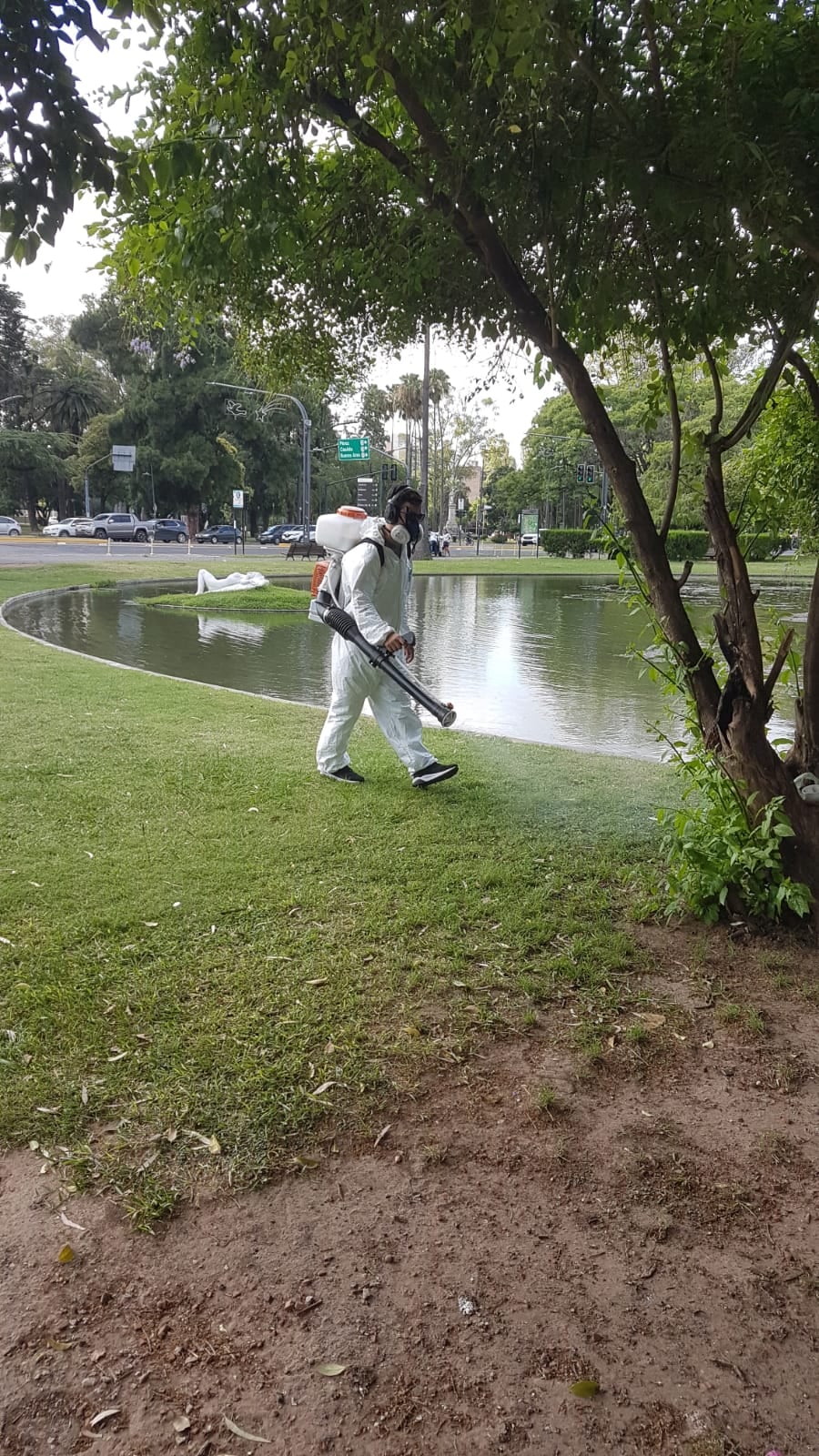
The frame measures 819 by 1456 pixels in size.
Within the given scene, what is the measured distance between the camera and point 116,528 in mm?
46219

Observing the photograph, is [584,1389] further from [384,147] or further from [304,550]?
[304,550]

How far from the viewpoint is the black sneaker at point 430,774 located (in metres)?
6.05

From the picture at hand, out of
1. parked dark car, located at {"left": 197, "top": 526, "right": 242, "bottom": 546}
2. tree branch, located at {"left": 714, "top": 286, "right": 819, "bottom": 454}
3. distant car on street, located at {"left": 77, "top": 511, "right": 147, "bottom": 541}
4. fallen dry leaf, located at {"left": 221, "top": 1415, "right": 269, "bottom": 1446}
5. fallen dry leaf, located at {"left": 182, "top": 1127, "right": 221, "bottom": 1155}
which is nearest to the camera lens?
fallen dry leaf, located at {"left": 221, "top": 1415, "right": 269, "bottom": 1446}

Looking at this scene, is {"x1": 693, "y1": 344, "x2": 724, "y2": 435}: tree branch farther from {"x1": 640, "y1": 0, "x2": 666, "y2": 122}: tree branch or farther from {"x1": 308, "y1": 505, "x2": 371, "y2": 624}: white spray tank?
{"x1": 308, "y1": 505, "x2": 371, "y2": 624}: white spray tank

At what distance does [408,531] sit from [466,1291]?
14.6 ft

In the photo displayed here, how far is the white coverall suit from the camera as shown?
19.1 ft

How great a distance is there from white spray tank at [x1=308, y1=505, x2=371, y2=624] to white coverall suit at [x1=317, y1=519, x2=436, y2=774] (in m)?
0.06

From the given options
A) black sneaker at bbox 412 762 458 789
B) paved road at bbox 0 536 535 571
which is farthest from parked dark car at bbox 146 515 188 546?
black sneaker at bbox 412 762 458 789

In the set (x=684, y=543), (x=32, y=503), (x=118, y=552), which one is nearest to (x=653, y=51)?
(x=118, y=552)

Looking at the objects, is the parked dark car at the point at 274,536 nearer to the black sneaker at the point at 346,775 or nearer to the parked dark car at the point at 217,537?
the parked dark car at the point at 217,537

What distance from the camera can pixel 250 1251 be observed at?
226 cm

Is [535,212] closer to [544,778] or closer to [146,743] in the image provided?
[544,778]

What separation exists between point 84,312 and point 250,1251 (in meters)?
63.2

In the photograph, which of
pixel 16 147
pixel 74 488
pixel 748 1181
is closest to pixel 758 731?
pixel 748 1181
